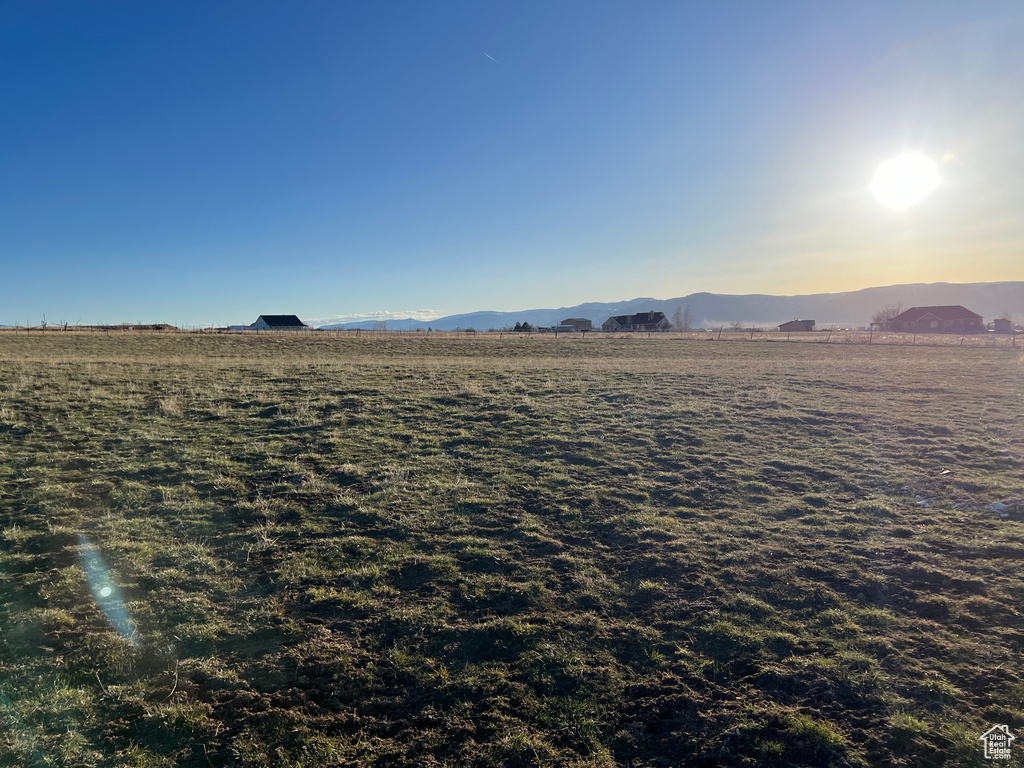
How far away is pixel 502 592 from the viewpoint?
6898mm

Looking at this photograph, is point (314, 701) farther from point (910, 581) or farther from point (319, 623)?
point (910, 581)

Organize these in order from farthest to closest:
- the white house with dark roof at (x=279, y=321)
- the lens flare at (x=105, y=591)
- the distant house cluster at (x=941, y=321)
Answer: the white house with dark roof at (x=279, y=321), the distant house cluster at (x=941, y=321), the lens flare at (x=105, y=591)

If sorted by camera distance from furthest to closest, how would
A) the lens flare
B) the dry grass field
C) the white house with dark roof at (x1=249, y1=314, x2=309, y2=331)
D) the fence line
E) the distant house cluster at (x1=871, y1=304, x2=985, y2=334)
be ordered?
the white house with dark roof at (x1=249, y1=314, x2=309, y2=331) < the distant house cluster at (x1=871, y1=304, x2=985, y2=334) < the fence line < the lens flare < the dry grass field

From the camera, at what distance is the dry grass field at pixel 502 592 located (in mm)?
4691

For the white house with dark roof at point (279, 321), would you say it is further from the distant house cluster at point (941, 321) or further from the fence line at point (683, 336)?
the distant house cluster at point (941, 321)

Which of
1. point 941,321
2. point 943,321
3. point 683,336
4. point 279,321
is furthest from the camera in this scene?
point 279,321

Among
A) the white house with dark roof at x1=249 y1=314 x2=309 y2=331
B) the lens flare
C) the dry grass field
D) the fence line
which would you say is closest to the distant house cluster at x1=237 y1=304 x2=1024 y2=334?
the white house with dark roof at x1=249 y1=314 x2=309 y2=331

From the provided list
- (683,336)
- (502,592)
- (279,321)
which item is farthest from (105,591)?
(279,321)

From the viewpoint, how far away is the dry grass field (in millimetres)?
4691

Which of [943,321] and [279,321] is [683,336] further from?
[279,321]

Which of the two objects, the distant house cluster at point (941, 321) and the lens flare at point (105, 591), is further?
the distant house cluster at point (941, 321)

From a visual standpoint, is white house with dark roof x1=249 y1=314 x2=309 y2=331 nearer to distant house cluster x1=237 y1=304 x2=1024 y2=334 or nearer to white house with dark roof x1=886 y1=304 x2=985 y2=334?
distant house cluster x1=237 y1=304 x2=1024 y2=334

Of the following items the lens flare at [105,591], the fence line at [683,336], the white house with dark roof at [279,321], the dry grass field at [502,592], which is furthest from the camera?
the white house with dark roof at [279,321]

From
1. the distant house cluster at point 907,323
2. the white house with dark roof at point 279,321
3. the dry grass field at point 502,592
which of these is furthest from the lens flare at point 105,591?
the white house with dark roof at point 279,321
